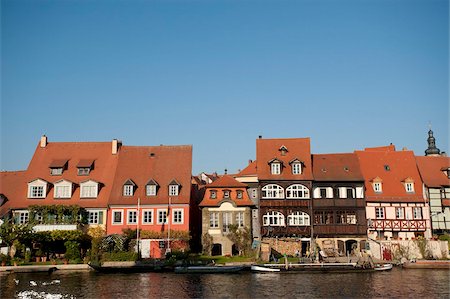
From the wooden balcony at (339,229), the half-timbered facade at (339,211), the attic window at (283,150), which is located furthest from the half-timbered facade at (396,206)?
the attic window at (283,150)

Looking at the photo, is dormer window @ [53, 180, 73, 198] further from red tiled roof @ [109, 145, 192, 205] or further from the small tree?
the small tree

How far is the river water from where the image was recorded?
3097 centimetres

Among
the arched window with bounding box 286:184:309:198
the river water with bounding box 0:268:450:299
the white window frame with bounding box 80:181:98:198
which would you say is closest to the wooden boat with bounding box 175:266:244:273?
the river water with bounding box 0:268:450:299

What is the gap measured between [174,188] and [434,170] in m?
29.7

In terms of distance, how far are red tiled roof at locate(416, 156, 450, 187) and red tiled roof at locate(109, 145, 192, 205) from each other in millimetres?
26420

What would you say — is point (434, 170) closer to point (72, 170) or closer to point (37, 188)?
point (72, 170)

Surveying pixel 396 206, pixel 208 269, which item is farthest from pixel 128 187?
pixel 396 206

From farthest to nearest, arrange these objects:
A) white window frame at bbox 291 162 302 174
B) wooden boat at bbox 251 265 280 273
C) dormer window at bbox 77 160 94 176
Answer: dormer window at bbox 77 160 94 176, white window frame at bbox 291 162 302 174, wooden boat at bbox 251 265 280 273

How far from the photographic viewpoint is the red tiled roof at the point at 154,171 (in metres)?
52.7

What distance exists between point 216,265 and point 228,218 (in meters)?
Answer: 9.01

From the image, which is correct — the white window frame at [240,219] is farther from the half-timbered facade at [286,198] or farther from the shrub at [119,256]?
the shrub at [119,256]

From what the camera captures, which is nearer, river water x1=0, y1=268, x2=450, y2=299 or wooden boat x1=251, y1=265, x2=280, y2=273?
river water x1=0, y1=268, x2=450, y2=299

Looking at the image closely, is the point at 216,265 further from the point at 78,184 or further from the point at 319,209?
the point at 78,184

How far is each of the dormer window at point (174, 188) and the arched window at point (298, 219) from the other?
12305 millimetres
